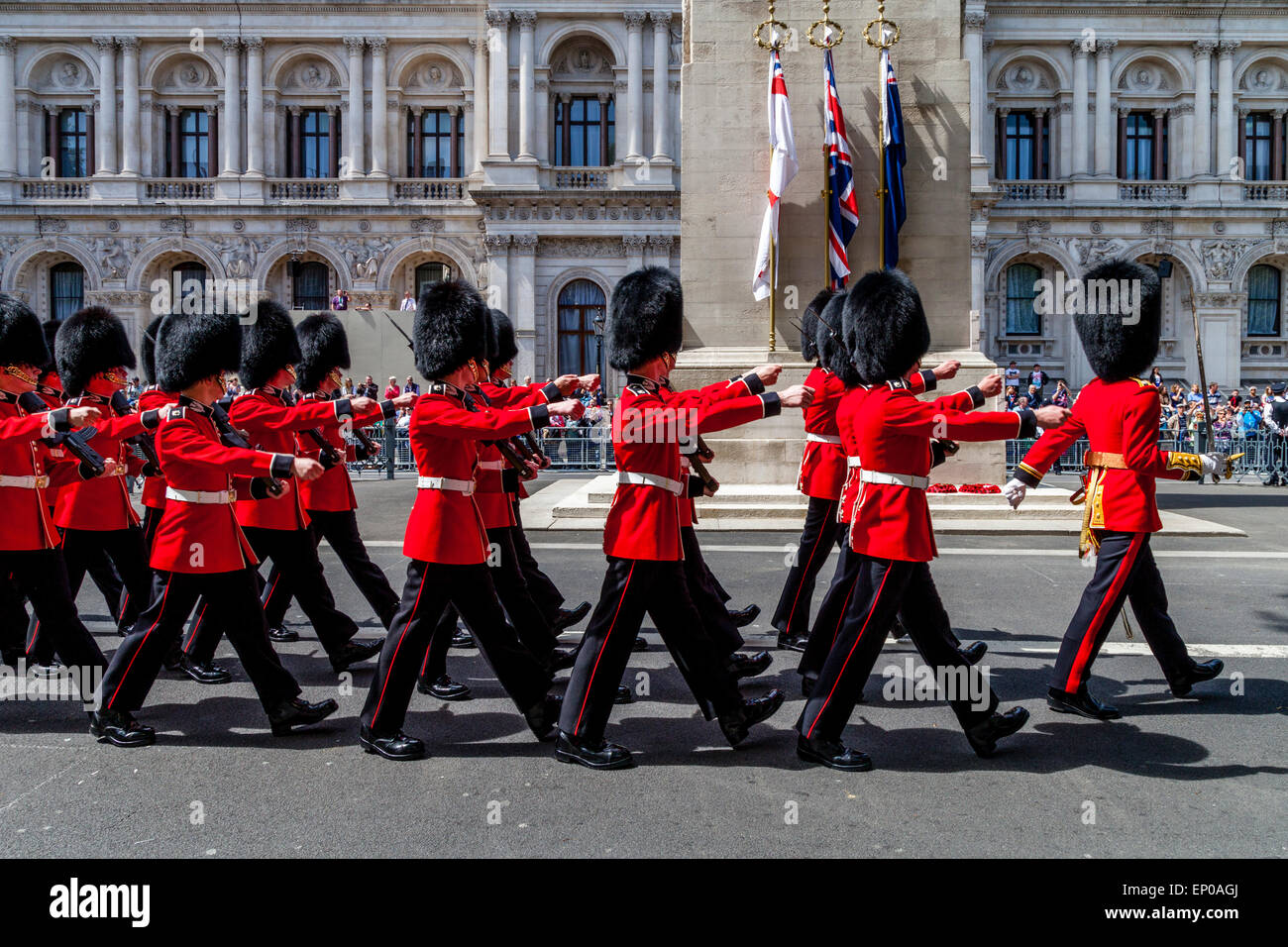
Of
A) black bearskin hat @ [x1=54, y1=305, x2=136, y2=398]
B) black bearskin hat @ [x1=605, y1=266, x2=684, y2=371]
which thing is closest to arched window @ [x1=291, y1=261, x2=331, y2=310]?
black bearskin hat @ [x1=54, y1=305, x2=136, y2=398]

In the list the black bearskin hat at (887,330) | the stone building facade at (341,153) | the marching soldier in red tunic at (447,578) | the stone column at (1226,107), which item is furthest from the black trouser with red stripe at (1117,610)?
the stone column at (1226,107)

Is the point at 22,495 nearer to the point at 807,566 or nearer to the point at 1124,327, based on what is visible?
the point at 807,566

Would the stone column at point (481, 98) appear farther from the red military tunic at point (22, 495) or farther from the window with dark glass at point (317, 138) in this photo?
the red military tunic at point (22, 495)

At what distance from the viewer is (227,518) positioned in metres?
4.76

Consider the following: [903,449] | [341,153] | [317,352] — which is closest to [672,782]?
[903,449]

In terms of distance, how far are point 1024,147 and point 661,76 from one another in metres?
12.4

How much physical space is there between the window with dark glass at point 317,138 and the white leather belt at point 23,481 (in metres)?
33.7

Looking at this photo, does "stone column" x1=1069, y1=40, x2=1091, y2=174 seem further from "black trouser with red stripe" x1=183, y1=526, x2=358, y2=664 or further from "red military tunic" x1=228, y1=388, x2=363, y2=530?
"black trouser with red stripe" x1=183, y1=526, x2=358, y2=664

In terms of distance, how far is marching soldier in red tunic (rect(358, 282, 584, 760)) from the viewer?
178 inches

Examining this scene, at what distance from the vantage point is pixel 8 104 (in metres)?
36.1

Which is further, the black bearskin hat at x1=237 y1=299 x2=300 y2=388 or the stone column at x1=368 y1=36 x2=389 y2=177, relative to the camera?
the stone column at x1=368 y1=36 x2=389 y2=177

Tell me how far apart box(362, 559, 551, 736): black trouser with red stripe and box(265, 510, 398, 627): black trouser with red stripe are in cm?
162

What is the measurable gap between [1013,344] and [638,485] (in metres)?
33.5
